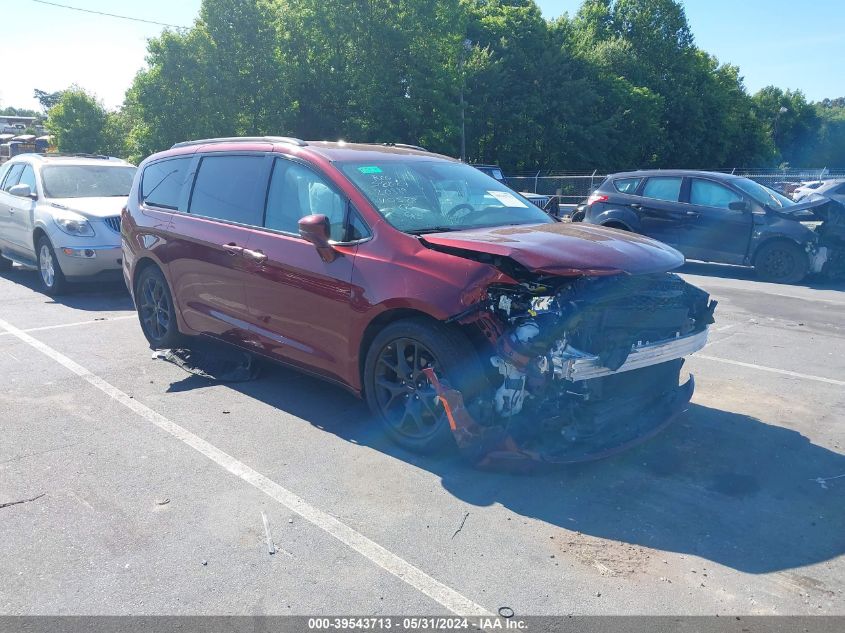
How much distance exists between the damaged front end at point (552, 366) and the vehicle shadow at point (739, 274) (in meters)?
6.84

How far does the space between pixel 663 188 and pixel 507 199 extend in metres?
8.04

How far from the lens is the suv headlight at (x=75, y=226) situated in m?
9.65

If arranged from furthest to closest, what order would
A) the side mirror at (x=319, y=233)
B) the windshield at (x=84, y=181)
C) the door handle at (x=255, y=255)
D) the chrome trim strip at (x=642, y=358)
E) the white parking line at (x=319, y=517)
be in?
the windshield at (x=84, y=181), the door handle at (x=255, y=255), the side mirror at (x=319, y=233), the chrome trim strip at (x=642, y=358), the white parking line at (x=319, y=517)

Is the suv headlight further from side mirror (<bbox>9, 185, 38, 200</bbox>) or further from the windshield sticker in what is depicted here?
the windshield sticker

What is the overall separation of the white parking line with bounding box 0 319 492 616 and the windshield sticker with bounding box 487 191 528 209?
2749mm

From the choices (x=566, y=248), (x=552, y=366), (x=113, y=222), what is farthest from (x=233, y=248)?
(x=113, y=222)

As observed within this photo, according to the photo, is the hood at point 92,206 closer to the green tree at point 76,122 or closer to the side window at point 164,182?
the side window at point 164,182

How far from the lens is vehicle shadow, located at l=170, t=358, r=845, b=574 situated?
3.58 metres

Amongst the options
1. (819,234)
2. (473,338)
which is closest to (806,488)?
(473,338)

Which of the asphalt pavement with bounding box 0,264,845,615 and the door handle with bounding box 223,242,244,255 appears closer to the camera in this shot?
the asphalt pavement with bounding box 0,264,845,615

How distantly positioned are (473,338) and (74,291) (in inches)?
325

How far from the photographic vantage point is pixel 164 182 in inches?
264

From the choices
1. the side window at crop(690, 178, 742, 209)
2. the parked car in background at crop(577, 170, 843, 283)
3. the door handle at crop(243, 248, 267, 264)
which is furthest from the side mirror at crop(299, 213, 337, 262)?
the side window at crop(690, 178, 742, 209)

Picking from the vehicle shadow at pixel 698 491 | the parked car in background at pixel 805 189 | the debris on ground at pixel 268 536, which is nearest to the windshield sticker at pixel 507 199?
the vehicle shadow at pixel 698 491
